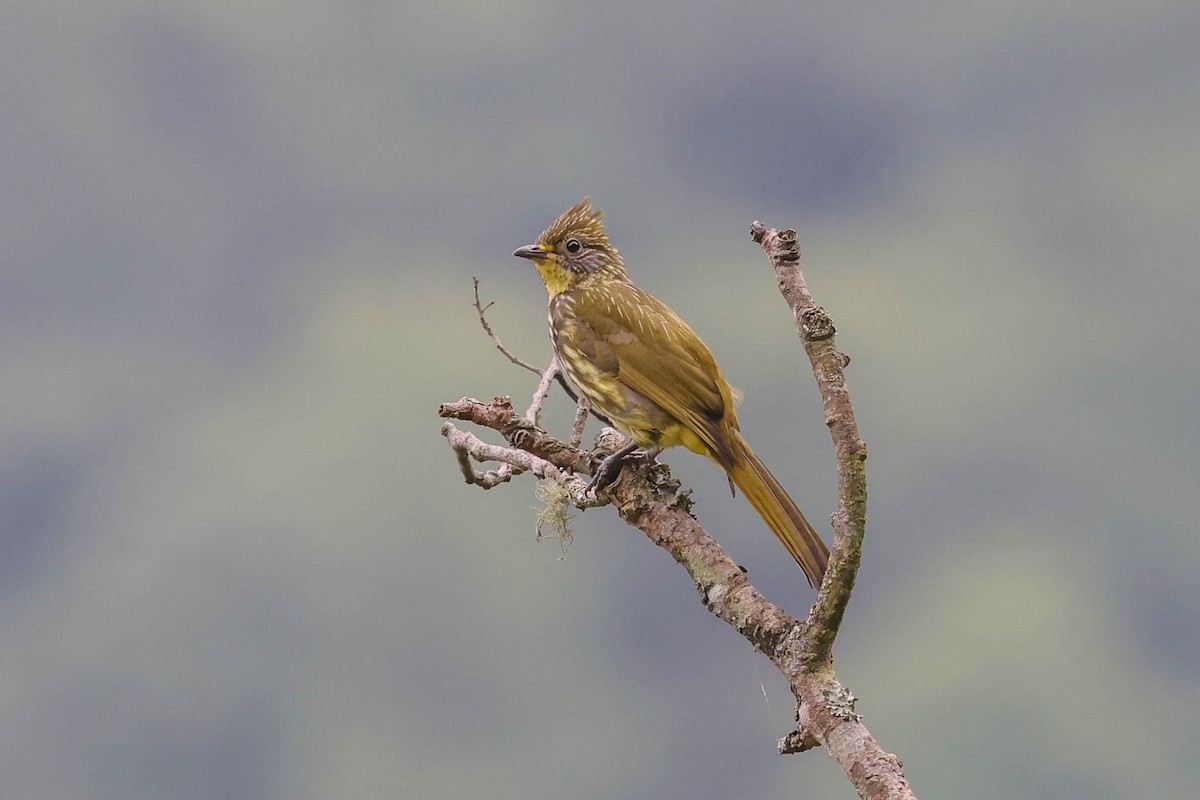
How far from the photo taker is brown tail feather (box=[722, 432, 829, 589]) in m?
4.20

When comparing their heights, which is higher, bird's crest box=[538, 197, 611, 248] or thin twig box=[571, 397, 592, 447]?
bird's crest box=[538, 197, 611, 248]

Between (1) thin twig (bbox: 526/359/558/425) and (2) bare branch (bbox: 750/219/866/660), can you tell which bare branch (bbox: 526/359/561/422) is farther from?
(2) bare branch (bbox: 750/219/866/660)

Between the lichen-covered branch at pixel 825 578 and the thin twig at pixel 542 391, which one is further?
the thin twig at pixel 542 391

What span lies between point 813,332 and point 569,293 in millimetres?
2747

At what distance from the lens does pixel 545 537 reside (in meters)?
5.53

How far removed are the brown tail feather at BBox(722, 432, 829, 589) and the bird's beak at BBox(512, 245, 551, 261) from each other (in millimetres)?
1703

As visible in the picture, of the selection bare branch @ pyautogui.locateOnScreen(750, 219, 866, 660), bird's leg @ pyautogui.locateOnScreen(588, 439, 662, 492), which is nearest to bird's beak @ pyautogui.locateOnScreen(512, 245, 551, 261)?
bird's leg @ pyautogui.locateOnScreen(588, 439, 662, 492)

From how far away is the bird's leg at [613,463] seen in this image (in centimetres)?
511

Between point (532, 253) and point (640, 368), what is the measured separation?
117cm

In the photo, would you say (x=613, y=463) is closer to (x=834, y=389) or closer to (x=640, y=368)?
(x=640, y=368)

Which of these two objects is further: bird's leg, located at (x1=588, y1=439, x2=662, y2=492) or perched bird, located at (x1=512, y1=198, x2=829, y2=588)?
bird's leg, located at (x1=588, y1=439, x2=662, y2=492)

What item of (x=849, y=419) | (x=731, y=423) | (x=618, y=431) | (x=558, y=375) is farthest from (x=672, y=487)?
(x=849, y=419)

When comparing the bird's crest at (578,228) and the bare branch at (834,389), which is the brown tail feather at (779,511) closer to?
the bare branch at (834,389)

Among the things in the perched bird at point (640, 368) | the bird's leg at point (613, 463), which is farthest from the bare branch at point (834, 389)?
the bird's leg at point (613, 463)
